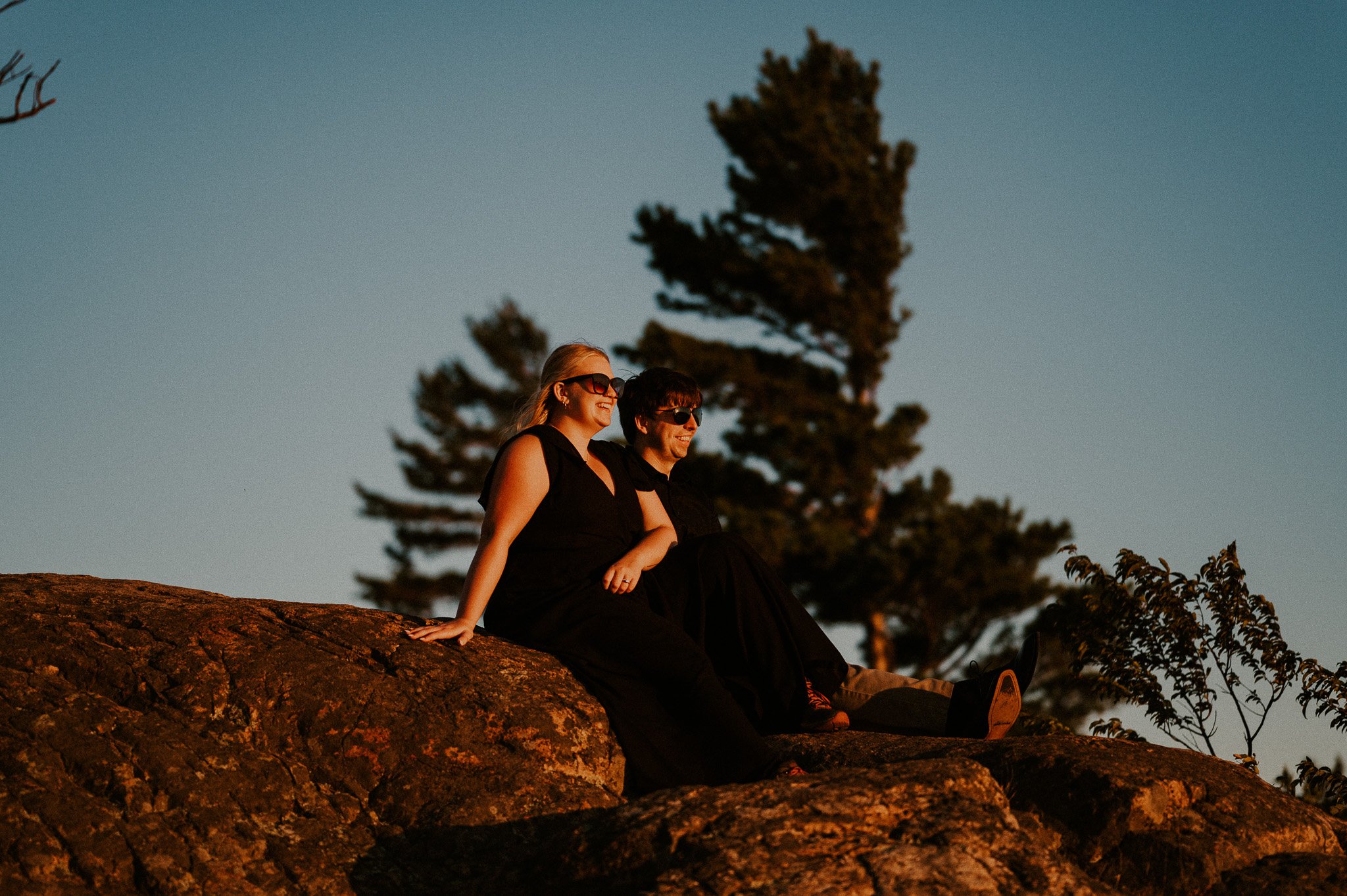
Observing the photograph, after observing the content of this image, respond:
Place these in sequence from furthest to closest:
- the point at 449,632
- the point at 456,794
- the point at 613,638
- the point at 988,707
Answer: the point at 988,707, the point at 613,638, the point at 449,632, the point at 456,794

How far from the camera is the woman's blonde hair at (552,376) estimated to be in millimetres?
5094

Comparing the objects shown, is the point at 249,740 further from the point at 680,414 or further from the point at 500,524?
the point at 680,414

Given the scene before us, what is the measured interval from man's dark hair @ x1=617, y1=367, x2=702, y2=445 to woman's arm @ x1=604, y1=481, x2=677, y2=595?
79 cm

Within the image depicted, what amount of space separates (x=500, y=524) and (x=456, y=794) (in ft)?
3.63

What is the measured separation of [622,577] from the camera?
4.70 metres

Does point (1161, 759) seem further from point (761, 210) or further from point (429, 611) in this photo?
point (429, 611)

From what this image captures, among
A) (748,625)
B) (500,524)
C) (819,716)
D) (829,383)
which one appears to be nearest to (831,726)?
(819,716)

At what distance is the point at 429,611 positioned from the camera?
23516 millimetres

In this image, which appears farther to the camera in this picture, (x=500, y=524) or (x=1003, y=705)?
(x=1003, y=705)

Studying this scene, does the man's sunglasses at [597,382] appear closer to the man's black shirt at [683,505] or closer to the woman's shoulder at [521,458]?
the woman's shoulder at [521,458]

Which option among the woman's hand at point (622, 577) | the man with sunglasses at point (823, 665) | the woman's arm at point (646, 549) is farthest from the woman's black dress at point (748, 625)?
the woman's hand at point (622, 577)

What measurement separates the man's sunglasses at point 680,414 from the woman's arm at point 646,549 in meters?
0.72

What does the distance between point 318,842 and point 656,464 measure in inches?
113

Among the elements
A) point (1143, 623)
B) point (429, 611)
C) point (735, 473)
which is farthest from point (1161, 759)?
point (429, 611)
